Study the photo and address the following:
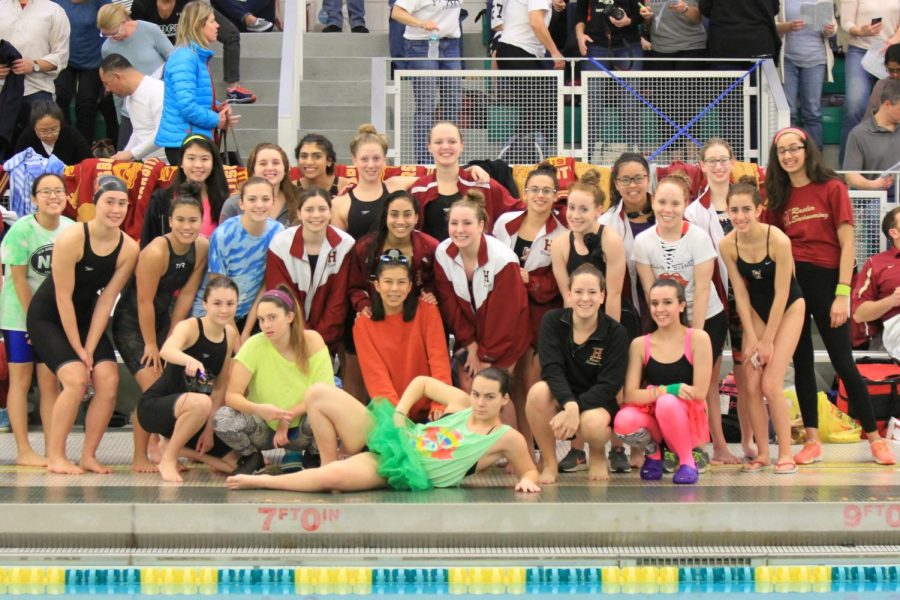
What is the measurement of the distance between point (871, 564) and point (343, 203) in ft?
11.6

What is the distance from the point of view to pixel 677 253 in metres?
7.12

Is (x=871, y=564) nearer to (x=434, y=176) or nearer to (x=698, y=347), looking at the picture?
(x=698, y=347)

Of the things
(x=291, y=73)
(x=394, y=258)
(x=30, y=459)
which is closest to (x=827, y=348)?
(x=394, y=258)

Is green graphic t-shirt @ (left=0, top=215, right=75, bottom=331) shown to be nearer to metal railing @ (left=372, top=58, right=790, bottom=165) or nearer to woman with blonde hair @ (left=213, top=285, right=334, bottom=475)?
woman with blonde hair @ (left=213, top=285, right=334, bottom=475)

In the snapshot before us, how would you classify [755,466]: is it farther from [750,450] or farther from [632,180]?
[632,180]

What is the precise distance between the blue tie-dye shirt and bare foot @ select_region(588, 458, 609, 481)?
2.13m

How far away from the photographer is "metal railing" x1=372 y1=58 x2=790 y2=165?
411 inches

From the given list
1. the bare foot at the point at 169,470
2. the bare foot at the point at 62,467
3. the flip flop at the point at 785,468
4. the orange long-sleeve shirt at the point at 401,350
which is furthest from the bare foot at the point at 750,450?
the bare foot at the point at 62,467

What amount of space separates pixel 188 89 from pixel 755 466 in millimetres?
4810

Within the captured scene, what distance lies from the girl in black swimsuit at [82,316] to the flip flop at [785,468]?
362cm

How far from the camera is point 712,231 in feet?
24.7

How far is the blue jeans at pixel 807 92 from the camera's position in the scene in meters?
11.1

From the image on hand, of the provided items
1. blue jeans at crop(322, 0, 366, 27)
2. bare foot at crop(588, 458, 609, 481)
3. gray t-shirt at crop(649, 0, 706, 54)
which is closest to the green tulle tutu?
bare foot at crop(588, 458, 609, 481)

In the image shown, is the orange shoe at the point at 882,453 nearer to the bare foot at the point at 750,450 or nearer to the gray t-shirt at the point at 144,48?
the bare foot at the point at 750,450
